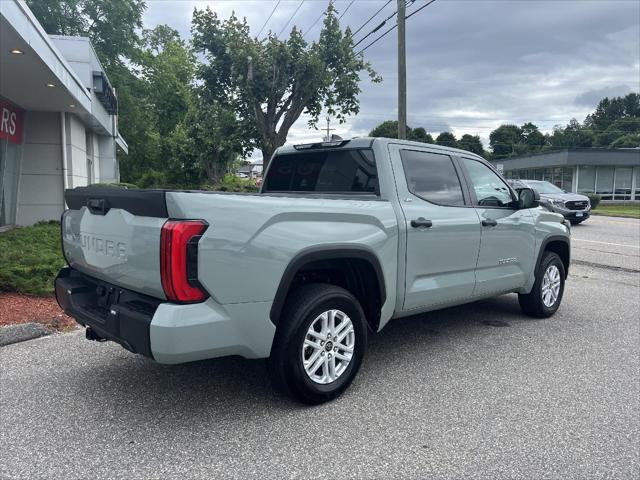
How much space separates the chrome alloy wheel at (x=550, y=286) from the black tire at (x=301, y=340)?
10.5ft

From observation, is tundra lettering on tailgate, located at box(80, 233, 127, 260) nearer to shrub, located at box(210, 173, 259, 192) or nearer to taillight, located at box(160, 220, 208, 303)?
taillight, located at box(160, 220, 208, 303)

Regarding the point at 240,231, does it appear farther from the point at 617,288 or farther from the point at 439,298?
the point at 617,288

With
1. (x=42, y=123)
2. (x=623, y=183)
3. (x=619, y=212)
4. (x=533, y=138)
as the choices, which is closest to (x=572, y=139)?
(x=533, y=138)

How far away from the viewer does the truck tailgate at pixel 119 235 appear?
9.75 ft

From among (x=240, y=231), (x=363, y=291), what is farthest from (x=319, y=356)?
(x=240, y=231)

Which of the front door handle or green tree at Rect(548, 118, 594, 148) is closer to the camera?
the front door handle

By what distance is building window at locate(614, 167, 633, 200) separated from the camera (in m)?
37.1

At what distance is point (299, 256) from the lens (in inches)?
131

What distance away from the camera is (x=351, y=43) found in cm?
1598

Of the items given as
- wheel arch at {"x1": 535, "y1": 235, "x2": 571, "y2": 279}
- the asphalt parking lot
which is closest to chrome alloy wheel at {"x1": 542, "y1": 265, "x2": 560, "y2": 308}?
wheel arch at {"x1": 535, "y1": 235, "x2": 571, "y2": 279}

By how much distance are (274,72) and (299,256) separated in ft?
42.4

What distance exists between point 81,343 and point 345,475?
3.27 meters

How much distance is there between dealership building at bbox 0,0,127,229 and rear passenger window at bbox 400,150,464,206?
18.2ft

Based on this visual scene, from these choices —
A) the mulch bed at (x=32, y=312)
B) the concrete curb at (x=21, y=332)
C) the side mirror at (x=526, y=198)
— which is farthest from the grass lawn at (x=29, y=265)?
the side mirror at (x=526, y=198)
